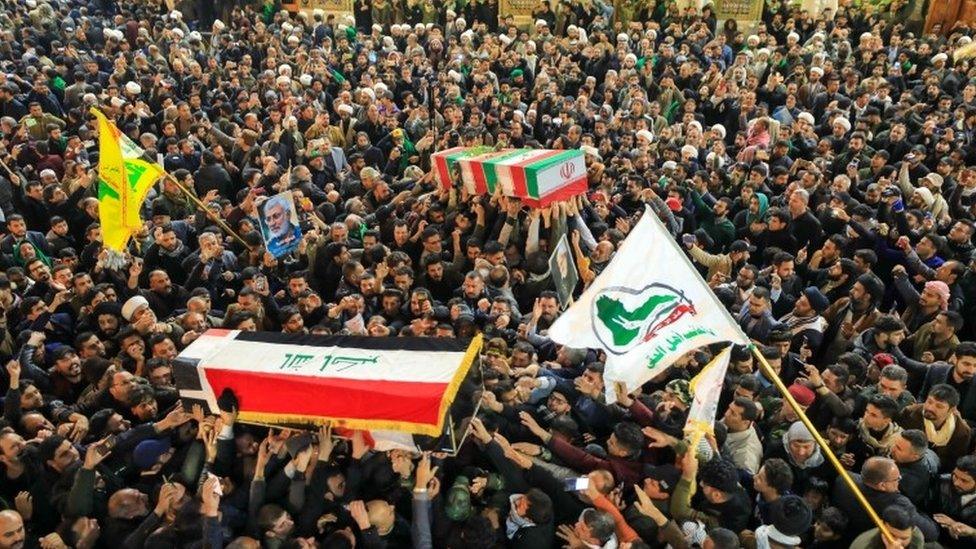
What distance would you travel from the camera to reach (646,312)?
389cm

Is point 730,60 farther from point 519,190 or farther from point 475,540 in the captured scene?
point 475,540

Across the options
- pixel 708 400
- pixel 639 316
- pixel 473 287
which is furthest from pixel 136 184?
pixel 708 400

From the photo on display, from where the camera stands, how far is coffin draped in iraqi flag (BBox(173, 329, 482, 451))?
12.0ft

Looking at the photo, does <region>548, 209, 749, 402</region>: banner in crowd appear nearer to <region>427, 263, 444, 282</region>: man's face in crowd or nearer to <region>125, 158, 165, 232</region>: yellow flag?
<region>427, 263, 444, 282</region>: man's face in crowd

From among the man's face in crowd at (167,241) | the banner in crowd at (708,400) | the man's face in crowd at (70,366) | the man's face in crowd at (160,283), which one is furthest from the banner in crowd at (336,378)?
the man's face in crowd at (167,241)

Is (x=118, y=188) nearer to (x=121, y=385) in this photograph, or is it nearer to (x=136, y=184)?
(x=136, y=184)

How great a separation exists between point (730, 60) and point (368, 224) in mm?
9293

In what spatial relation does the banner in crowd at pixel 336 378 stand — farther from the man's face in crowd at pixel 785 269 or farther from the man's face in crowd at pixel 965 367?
the man's face in crowd at pixel 785 269

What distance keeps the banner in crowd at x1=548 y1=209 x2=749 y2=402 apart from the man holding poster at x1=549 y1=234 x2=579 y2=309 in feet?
5.19

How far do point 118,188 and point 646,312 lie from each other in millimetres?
4674

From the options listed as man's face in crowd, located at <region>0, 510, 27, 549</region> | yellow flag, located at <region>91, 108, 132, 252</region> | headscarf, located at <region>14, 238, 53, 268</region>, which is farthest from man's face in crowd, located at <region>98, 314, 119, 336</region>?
man's face in crowd, located at <region>0, 510, 27, 549</region>

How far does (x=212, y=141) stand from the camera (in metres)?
9.95

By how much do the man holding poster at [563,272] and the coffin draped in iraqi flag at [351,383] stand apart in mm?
1774

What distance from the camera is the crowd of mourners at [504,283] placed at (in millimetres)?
3717
